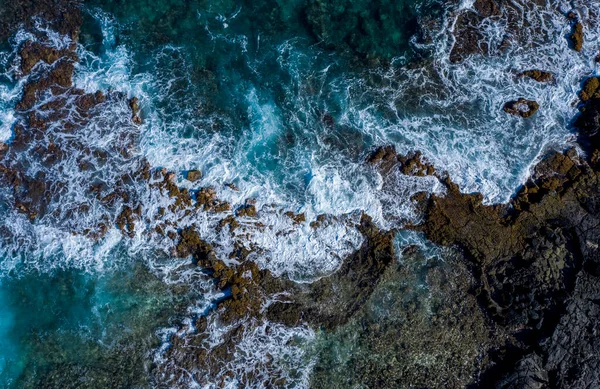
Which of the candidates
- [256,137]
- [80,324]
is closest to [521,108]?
[256,137]

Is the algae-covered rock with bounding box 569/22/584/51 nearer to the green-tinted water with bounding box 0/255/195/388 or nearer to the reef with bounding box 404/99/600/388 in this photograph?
the reef with bounding box 404/99/600/388

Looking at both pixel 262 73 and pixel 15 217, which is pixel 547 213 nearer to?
pixel 262 73

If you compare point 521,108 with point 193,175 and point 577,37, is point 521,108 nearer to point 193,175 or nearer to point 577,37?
point 577,37

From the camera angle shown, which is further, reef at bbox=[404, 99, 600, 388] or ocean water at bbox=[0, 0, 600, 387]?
ocean water at bbox=[0, 0, 600, 387]

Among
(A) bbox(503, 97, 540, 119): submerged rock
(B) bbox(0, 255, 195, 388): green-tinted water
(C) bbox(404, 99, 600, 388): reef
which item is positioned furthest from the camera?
(A) bbox(503, 97, 540, 119): submerged rock

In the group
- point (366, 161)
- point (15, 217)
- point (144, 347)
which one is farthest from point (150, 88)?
point (144, 347)

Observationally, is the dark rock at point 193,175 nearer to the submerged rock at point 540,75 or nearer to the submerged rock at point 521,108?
the submerged rock at point 521,108

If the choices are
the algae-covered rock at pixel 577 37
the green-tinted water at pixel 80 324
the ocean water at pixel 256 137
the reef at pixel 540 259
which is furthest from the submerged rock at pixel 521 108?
the green-tinted water at pixel 80 324

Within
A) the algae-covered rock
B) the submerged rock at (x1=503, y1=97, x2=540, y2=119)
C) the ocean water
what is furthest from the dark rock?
the algae-covered rock
